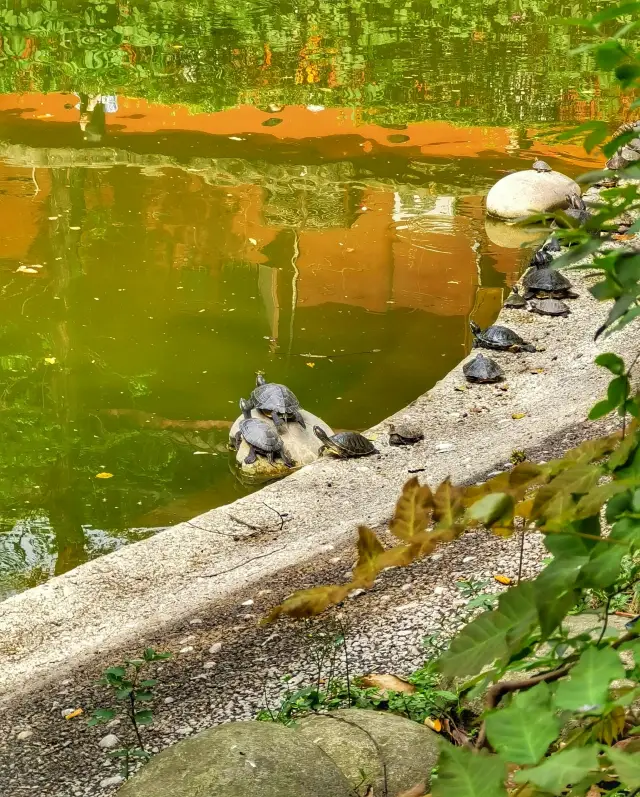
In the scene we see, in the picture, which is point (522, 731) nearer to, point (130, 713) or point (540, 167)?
point (130, 713)

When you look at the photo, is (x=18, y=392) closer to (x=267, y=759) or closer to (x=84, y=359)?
(x=84, y=359)

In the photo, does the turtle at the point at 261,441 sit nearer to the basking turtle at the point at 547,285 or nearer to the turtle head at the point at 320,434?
the turtle head at the point at 320,434

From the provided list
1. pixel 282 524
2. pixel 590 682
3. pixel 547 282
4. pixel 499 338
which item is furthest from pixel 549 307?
pixel 590 682

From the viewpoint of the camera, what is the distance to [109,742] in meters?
3.49

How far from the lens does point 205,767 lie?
2551 mm

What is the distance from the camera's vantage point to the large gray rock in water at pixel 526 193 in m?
11.3

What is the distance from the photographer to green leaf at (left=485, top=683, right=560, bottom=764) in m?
0.79

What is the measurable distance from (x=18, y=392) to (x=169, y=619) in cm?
377

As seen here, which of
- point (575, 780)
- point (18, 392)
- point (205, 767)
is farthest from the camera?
point (18, 392)

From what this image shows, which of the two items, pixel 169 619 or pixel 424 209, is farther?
pixel 424 209

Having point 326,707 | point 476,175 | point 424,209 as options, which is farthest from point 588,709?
point 476,175

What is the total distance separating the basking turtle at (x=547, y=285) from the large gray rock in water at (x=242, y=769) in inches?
276

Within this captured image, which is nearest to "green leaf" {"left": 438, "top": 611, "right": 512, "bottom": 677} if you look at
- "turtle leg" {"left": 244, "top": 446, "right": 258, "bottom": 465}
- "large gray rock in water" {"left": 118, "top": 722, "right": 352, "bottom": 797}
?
"large gray rock in water" {"left": 118, "top": 722, "right": 352, "bottom": 797}

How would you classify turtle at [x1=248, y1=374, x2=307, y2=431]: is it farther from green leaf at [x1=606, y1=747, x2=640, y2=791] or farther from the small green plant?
green leaf at [x1=606, y1=747, x2=640, y2=791]
